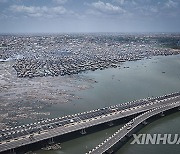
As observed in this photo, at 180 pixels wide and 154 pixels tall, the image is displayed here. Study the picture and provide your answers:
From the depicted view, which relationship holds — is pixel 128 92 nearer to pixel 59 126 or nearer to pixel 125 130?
pixel 125 130

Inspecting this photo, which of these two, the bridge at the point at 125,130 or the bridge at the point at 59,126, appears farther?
the bridge at the point at 59,126

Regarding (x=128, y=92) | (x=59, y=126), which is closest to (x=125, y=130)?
(x=59, y=126)

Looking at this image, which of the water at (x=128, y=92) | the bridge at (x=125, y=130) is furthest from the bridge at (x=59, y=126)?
the water at (x=128, y=92)

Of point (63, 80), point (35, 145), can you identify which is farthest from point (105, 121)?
point (63, 80)

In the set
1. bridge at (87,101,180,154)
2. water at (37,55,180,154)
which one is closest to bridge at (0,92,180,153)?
bridge at (87,101,180,154)

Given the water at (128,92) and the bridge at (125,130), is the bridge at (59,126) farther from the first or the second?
the water at (128,92)

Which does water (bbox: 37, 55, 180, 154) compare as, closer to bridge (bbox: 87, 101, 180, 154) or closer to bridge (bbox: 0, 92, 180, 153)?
bridge (bbox: 87, 101, 180, 154)
